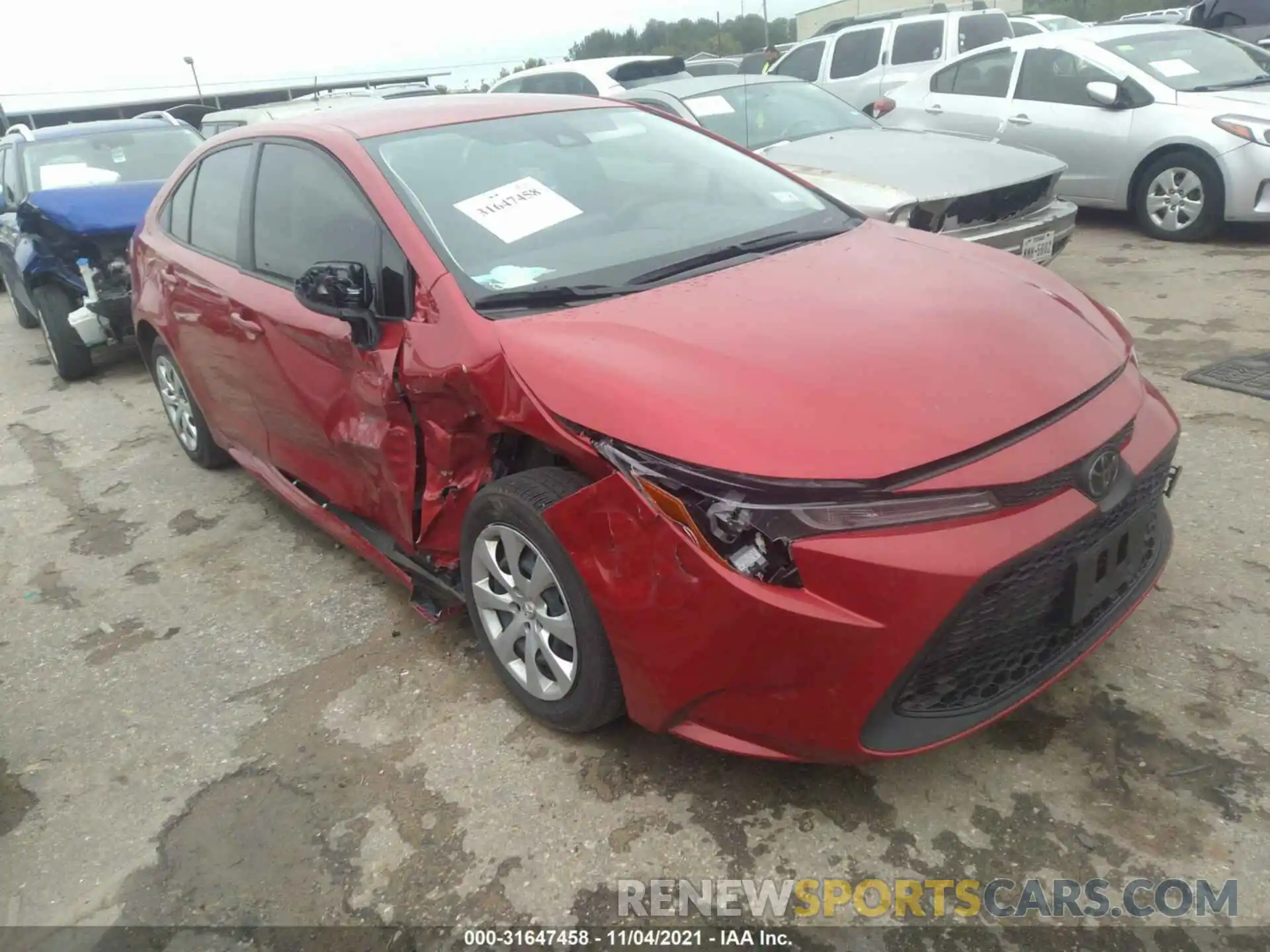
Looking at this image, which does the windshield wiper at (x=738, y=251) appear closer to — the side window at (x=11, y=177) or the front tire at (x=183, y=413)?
the front tire at (x=183, y=413)

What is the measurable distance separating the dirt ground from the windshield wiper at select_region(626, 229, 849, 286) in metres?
1.22

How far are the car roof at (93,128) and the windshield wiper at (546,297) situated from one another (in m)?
6.54

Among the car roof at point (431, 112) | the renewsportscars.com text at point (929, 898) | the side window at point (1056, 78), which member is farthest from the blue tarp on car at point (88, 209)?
the side window at point (1056, 78)

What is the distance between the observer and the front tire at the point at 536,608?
2215mm

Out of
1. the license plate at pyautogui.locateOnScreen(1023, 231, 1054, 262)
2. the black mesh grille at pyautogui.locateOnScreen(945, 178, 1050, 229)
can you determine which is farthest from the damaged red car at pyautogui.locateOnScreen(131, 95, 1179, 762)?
the license plate at pyautogui.locateOnScreen(1023, 231, 1054, 262)

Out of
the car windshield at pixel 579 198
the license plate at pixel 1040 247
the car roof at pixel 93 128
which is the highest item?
the car windshield at pixel 579 198

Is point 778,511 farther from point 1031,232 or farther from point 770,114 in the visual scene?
point 770,114

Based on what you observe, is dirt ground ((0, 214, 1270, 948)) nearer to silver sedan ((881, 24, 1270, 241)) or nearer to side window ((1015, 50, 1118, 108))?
silver sedan ((881, 24, 1270, 241))

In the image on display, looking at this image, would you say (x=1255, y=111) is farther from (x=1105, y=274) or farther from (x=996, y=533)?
(x=996, y=533)

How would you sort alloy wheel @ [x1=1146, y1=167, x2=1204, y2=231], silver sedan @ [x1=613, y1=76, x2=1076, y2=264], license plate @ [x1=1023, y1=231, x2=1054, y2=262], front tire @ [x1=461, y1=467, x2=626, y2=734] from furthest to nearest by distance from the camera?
1. alloy wheel @ [x1=1146, y1=167, x2=1204, y2=231]
2. license plate @ [x1=1023, y1=231, x2=1054, y2=262]
3. silver sedan @ [x1=613, y1=76, x2=1076, y2=264]
4. front tire @ [x1=461, y1=467, x2=626, y2=734]

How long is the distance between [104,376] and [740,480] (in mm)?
6142

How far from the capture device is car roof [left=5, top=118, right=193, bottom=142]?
737cm

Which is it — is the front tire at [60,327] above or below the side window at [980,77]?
below

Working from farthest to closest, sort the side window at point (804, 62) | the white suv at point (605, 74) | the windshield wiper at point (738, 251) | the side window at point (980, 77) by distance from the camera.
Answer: the side window at point (804, 62) → the white suv at point (605, 74) → the side window at point (980, 77) → the windshield wiper at point (738, 251)
